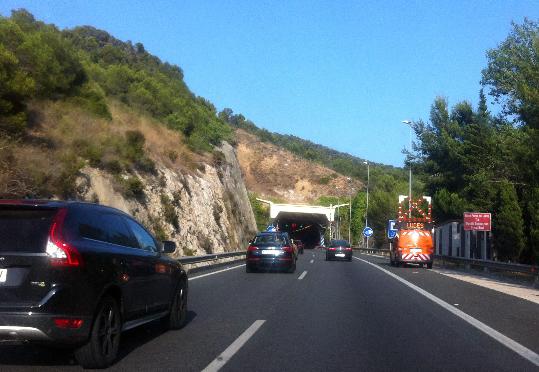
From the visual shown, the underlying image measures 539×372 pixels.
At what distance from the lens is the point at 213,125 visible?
205 ft

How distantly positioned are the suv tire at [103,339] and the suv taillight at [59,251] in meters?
0.76

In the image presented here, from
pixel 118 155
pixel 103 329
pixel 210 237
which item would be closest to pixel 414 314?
pixel 103 329

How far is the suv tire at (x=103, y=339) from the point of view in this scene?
25.8 feet

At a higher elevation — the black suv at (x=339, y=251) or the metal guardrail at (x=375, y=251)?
the metal guardrail at (x=375, y=251)

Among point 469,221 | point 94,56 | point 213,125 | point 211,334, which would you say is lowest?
point 211,334

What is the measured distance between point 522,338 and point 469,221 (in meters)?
22.5

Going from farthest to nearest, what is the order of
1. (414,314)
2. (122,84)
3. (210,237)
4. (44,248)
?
(122,84)
(210,237)
(414,314)
(44,248)

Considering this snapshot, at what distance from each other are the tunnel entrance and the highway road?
7032 centimetres

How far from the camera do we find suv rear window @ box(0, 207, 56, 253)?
24.5 ft

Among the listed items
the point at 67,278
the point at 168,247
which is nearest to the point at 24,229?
the point at 67,278

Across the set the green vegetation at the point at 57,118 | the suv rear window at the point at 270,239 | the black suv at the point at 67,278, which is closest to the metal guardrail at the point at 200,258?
the suv rear window at the point at 270,239

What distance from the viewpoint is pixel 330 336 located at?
35.5 feet

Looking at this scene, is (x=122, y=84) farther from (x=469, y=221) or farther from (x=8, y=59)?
(x=469, y=221)

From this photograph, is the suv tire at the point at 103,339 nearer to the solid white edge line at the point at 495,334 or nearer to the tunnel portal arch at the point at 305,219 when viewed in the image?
the solid white edge line at the point at 495,334
